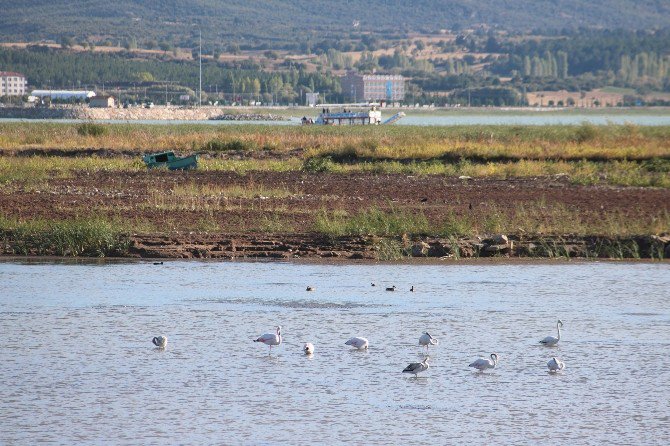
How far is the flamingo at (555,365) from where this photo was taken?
1476cm

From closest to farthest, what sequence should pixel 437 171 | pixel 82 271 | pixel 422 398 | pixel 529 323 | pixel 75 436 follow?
pixel 75 436 < pixel 422 398 < pixel 529 323 < pixel 82 271 < pixel 437 171

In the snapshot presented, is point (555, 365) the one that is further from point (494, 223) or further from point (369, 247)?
point (494, 223)

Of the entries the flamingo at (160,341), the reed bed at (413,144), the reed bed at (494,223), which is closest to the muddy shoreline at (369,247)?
the reed bed at (494,223)

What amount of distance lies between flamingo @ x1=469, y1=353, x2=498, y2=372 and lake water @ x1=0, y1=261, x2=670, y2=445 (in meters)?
0.10

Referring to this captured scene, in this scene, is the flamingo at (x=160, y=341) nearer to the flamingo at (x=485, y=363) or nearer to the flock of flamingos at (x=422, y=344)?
the flock of flamingos at (x=422, y=344)

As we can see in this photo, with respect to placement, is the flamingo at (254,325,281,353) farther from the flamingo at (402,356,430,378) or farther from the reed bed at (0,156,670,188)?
the reed bed at (0,156,670,188)

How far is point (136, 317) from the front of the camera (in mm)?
18016

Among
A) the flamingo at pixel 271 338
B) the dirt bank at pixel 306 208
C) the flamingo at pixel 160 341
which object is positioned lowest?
the dirt bank at pixel 306 208

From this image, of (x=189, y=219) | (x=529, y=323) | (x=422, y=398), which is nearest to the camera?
(x=422, y=398)

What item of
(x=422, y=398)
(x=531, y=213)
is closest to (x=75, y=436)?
(x=422, y=398)

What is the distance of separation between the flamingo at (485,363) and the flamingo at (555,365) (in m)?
0.62

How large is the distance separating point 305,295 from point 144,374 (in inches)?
224

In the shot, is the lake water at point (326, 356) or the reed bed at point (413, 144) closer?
the lake water at point (326, 356)

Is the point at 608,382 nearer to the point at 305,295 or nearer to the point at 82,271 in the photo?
the point at 305,295
